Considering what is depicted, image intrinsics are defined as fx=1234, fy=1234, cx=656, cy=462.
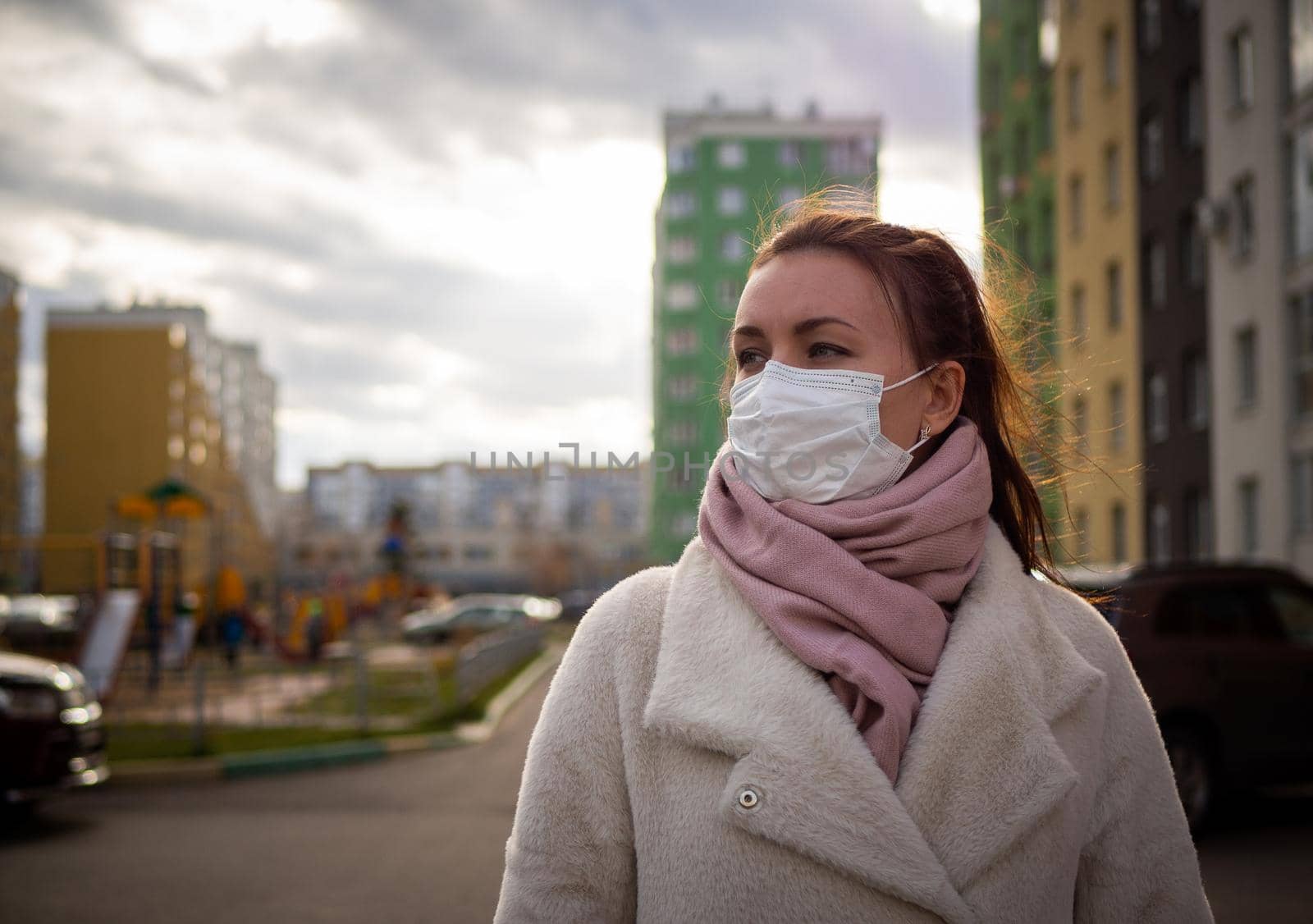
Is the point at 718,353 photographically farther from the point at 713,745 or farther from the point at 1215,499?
the point at 1215,499

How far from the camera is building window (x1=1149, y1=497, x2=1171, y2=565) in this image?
31.4 m

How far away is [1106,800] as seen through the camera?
88.4 inches

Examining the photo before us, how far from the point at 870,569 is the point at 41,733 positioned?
891cm

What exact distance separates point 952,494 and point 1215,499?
28.7 metres

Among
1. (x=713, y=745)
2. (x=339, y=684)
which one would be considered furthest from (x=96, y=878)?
(x=339, y=684)

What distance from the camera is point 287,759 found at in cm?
1266

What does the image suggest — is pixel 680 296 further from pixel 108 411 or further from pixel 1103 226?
pixel 108 411

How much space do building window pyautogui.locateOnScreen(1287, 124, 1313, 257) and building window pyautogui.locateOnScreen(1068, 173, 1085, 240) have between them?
12.5 metres

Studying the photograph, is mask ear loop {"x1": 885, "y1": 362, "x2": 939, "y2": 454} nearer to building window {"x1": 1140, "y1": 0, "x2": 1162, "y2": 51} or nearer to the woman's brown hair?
the woman's brown hair

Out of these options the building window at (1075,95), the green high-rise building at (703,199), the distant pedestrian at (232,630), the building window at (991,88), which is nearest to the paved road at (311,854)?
the distant pedestrian at (232,630)

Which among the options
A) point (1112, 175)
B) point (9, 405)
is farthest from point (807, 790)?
point (9, 405)

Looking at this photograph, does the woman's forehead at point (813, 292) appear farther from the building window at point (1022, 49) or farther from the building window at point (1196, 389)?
the building window at point (1022, 49)

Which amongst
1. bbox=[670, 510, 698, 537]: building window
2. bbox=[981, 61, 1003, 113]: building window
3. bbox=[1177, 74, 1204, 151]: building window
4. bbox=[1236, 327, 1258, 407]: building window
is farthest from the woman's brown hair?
bbox=[981, 61, 1003, 113]: building window

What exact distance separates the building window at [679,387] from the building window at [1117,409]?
3321 cm
